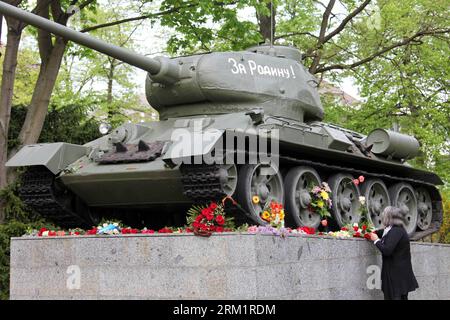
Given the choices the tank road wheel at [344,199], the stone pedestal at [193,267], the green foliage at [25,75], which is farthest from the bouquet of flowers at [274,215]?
the green foliage at [25,75]

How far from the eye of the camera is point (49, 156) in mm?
12578

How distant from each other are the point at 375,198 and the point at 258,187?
4.25 meters

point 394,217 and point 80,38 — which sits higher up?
point 80,38

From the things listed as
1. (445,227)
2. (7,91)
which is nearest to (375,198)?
(7,91)

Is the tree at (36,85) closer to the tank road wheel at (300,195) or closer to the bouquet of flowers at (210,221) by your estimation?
the tank road wheel at (300,195)

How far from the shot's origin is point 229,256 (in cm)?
1009

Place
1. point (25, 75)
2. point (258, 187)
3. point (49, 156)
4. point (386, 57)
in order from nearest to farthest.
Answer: point (258, 187) < point (49, 156) < point (386, 57) < point (25, 75)

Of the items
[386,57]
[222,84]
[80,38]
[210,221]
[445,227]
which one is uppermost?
[386,57]

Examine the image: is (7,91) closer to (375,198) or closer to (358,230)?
(358,230)

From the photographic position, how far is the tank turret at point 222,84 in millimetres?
13484

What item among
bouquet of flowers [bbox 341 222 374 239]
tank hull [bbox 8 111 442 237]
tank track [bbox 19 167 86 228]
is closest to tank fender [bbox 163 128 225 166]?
tank hull [bbox 8 111 442 237]

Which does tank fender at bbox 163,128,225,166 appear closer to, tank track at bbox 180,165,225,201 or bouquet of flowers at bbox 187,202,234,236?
tank track at bbox 180,165,225,201

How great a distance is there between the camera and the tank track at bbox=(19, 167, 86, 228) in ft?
42.1
